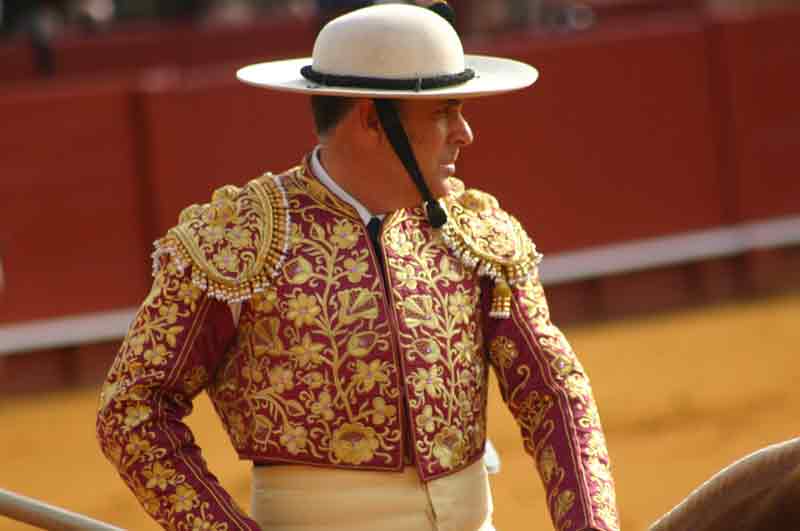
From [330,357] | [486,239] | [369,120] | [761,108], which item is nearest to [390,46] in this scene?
[369,120]

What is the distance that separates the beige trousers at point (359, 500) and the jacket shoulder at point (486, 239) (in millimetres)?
331

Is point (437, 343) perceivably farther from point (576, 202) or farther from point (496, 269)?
point (576, 202)

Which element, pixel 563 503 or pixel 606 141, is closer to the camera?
pixel 563 503

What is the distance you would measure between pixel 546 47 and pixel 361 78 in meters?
5.76

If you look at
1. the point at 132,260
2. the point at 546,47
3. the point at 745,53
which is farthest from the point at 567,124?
the point at 132,260

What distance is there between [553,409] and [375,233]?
391mm

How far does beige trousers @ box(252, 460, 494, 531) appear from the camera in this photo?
8.48 feet

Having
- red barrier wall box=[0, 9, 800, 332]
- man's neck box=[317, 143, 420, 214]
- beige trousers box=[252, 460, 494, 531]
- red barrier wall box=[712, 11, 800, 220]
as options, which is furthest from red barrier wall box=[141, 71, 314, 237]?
beige trousers box=[252, 460, 494, 531]

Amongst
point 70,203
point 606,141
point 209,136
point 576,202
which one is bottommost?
point 576,202

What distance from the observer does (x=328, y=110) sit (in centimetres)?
263

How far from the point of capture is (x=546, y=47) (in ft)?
26.8

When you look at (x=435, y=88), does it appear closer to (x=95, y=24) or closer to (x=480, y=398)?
(x=480, y=398)

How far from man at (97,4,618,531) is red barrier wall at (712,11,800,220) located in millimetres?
6089

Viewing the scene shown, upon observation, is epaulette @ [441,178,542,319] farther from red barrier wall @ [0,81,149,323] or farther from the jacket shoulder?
red barrier wall @ [0,81,149,323]
